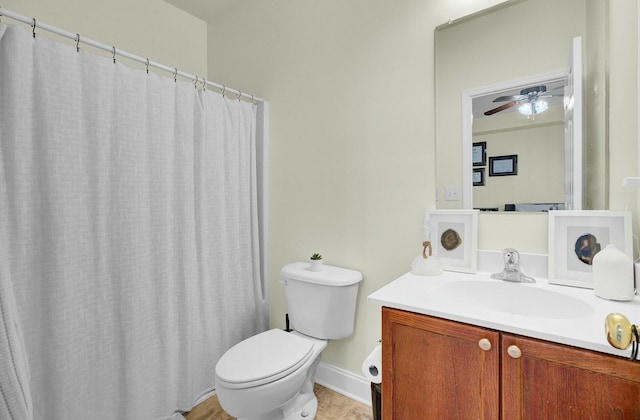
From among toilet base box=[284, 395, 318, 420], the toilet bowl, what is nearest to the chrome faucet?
the toilet bowl

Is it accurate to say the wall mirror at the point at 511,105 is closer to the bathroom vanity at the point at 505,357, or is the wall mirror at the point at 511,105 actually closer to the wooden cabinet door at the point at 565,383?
the bathroom vanity at the point at 505,357

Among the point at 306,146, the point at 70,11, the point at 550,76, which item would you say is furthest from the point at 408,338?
the point at 70,11

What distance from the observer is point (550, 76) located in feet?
4.09

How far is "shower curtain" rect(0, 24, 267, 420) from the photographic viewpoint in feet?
3.94

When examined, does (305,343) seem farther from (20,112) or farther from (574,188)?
(20,112)

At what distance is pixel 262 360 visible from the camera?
1398 mm

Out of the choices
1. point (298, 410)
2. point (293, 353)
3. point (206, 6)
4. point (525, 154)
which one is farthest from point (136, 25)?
point (298, 410)

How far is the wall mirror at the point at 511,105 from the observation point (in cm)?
121

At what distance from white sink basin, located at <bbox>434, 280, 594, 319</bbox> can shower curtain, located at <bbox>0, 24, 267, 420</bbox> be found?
132cm

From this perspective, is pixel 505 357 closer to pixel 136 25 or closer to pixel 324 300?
pixel 324 300

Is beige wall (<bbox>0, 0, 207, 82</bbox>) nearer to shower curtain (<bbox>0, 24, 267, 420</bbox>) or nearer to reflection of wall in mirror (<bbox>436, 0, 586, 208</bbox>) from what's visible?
shower curtain (<bbox>0, 24, 267, 420</bbox>)

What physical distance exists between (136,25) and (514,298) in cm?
270

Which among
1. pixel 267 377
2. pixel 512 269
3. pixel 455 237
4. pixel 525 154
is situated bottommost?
pixel 267 377

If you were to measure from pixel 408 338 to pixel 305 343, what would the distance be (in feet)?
2.27
